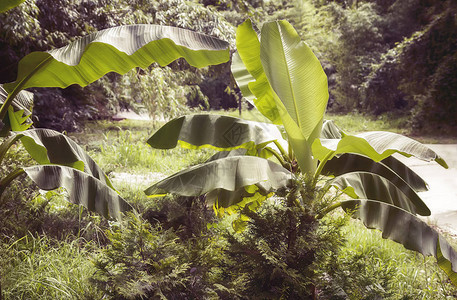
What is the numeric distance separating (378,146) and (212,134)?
1292 mm

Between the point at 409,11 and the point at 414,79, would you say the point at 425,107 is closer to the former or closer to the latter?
the point at 414,79

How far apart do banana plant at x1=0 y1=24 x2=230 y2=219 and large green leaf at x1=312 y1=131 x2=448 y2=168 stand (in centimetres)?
92

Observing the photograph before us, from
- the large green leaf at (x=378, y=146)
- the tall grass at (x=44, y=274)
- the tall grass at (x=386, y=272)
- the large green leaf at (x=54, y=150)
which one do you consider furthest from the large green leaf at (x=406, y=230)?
the large green leaf at (x=54, y=150)

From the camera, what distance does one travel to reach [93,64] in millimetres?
2326

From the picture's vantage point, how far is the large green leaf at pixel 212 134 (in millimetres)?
2773

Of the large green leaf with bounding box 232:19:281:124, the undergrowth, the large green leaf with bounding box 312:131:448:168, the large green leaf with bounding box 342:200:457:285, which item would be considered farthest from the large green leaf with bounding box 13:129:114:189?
the large green leaf with bounding box 342:200:457:285

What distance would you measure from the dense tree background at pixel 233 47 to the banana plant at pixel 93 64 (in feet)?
11.4

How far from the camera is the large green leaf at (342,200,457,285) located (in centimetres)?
210

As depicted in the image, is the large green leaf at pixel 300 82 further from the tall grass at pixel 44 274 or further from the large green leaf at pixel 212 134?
the tall grass at pixel 44 274

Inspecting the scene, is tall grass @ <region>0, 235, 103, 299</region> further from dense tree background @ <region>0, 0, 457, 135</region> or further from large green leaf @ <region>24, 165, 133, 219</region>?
dense tree background @ <region>0, 0, 457, 135</region>

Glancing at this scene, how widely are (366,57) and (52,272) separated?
15.4m

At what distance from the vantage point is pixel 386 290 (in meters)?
2.03

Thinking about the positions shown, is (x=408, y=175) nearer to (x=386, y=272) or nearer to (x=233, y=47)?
(x=386, y=272)

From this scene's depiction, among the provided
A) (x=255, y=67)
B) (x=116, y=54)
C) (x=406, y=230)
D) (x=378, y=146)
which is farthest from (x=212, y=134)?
(x=406, y=230)
